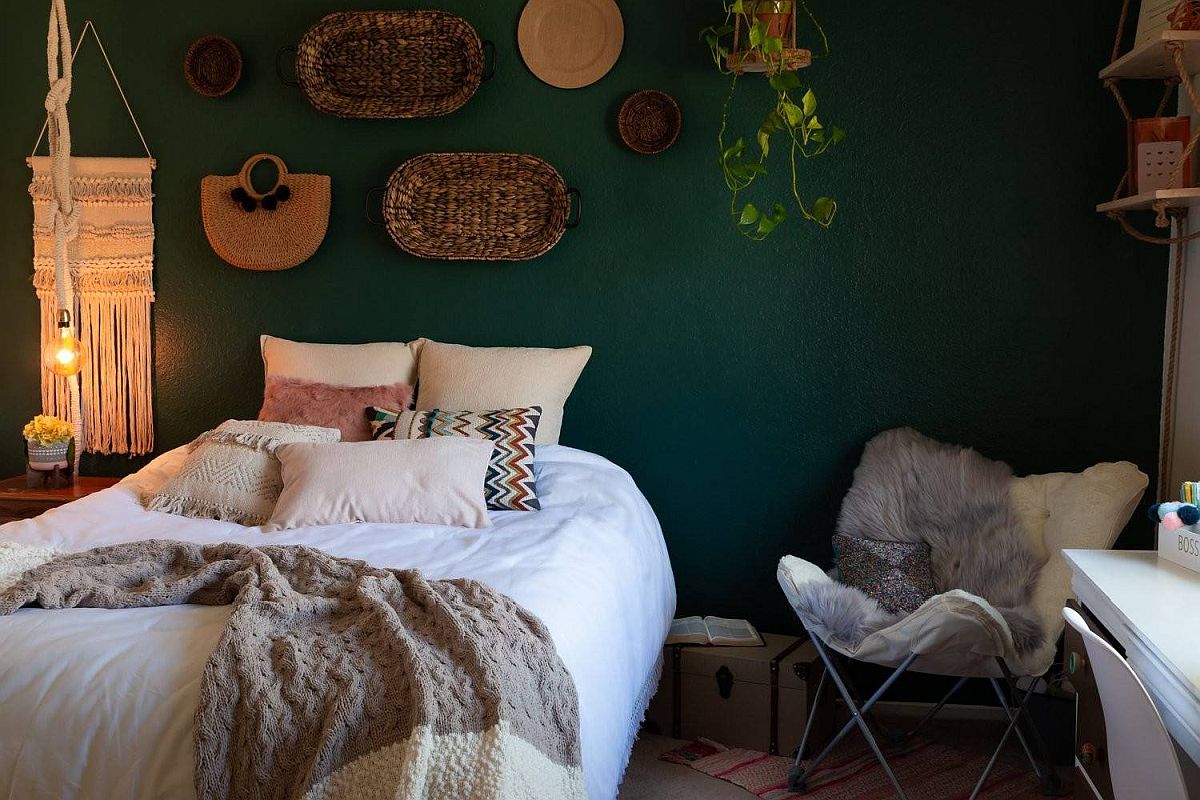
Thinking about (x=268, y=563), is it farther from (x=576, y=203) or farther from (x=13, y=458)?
(x=13, y=458)

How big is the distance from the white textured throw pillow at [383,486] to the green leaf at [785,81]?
→ 4.53 feet

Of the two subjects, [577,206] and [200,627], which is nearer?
[200,627]

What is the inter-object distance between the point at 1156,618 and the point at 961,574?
1.23 meters

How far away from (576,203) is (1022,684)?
2016 millimetres

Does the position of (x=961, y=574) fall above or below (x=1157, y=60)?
below

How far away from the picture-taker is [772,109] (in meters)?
3.31

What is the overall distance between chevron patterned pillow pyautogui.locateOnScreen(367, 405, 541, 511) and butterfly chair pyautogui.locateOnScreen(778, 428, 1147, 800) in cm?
74

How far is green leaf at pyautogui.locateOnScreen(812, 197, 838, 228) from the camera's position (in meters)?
3.08

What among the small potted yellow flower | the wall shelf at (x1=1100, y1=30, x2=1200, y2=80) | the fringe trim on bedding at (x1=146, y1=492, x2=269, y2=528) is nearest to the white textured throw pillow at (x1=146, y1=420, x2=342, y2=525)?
the fringe trim on bedding at (x1=146, y1=492, x2=269, y2=528)

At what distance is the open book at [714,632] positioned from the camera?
3.08 m

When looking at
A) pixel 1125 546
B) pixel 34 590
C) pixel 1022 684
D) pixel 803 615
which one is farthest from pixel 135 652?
pixel 1125 546

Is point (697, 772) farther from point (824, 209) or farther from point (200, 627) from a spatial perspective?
point (824, 209)

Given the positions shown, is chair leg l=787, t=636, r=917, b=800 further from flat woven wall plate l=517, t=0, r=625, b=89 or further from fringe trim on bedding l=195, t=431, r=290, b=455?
flat woven wall plate l=517, t=0, r=625, b=89

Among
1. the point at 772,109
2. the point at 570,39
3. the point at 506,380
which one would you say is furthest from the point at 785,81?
the point at 506,380
